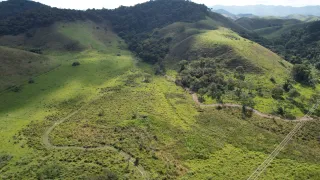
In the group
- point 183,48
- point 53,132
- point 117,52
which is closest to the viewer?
point 53,132

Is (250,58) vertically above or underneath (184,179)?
above

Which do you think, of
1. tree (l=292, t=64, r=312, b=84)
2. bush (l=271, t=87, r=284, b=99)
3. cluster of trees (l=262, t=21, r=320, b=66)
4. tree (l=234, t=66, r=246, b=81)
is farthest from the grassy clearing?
cluster of trees (l=262, t=21, r=320, b=66)

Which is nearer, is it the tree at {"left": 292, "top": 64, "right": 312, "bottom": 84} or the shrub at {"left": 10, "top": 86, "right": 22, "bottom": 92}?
the shrub at {"left": 10, "top": 86, "right": 22, "bottom": 92}

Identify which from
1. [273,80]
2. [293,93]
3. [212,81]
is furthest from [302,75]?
[212,81]

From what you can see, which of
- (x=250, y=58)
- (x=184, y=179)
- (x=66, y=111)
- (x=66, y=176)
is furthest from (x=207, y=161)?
(x=250, y=58)

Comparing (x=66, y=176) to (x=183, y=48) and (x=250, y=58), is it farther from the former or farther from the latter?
(x=183, y=48)

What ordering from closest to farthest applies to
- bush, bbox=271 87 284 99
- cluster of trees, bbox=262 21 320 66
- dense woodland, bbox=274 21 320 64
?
bush, bbox=271 87 284 99 < cluster of trees, bbox=262 21 320 66 < dense woodland, bbox=274 21 320 64

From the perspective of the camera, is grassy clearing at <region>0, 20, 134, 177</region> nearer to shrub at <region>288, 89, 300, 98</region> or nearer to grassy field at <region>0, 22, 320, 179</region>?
grassy field at <region>0, 22, 320, 179</region>

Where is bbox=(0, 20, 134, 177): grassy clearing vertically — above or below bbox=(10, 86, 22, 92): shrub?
below
